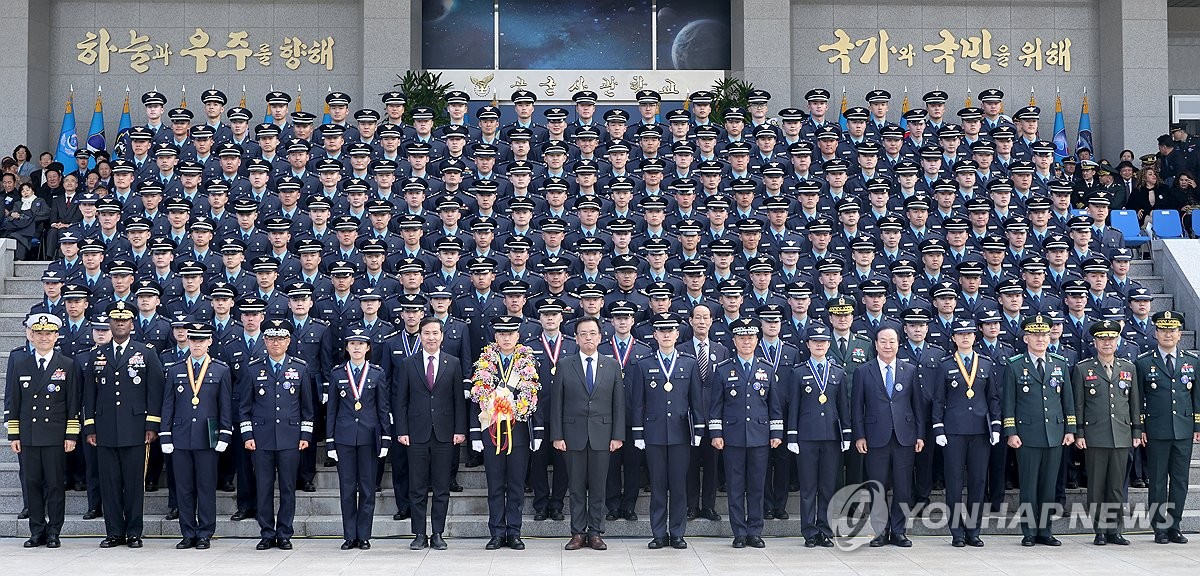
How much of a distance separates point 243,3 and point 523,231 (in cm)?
964

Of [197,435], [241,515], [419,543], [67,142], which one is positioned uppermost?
[67,142]

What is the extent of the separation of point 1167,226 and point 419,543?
905 cm

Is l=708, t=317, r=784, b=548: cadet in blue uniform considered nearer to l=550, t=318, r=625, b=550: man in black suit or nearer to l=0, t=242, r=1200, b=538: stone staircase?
l=0, t=242, r=1200, b=538: stone staircase

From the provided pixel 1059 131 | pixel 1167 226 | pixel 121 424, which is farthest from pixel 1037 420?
pixel 1059 131

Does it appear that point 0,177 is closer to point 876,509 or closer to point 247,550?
point 247,550

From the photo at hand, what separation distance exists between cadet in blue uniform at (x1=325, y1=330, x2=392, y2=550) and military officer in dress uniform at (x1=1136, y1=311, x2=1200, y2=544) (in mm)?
5523

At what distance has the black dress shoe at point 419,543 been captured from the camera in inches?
362

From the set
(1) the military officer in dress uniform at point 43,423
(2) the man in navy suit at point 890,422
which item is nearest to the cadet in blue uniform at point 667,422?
(2) the man in navy suit at point 890,422

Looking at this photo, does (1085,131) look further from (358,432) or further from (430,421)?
(358,432)

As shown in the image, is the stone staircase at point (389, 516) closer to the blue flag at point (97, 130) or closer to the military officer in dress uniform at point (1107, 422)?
the military officer in dress uniform at point (1107, 422)

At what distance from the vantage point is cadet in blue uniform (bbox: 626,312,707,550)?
9.29 metres

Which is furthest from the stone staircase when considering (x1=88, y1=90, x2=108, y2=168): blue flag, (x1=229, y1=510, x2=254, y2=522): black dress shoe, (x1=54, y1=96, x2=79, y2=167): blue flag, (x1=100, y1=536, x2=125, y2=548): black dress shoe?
(x1=54, y1=96, x2=79, y2=167): blue flag

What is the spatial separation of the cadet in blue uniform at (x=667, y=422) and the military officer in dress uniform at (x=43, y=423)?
13.3 feet

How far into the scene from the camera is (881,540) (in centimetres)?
929
